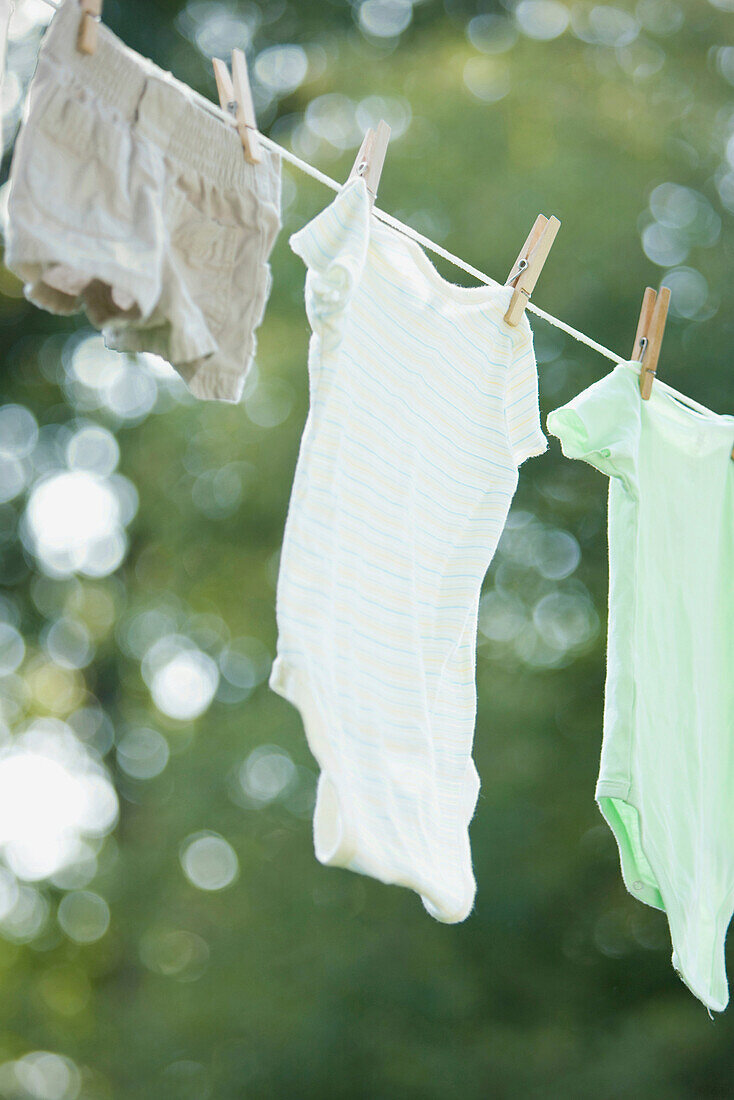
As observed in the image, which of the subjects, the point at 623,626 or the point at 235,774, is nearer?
the point at 623,626

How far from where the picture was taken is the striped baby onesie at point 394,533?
3.51ft

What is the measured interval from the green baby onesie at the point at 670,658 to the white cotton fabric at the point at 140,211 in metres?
0.48

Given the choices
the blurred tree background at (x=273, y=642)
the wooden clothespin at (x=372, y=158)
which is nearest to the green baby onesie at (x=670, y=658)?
the wooden clothespin at (x=372, y=158)

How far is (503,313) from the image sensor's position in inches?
55.9

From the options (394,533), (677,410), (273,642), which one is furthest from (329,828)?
(273,642)

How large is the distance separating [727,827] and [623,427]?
1.75ft

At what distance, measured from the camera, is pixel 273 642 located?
14.7 feet

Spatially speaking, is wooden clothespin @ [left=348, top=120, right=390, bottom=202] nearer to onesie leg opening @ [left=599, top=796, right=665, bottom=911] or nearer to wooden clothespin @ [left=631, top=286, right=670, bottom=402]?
wooden clothespin @ [left=631, top=286, right=670, bottom=402]

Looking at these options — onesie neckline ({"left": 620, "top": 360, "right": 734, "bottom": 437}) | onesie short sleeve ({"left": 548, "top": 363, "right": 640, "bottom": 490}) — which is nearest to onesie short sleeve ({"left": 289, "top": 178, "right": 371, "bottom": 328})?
onesie short sleeve ({"left": 548, "top": 363, "right": 640, "bottom": 490})

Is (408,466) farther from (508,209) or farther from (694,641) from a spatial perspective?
(508,209)

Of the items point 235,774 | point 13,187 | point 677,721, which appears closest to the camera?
point 13,187

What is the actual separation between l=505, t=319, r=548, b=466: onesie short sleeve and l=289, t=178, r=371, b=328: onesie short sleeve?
281mm

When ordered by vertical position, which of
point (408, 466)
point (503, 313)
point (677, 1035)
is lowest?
point (677, 1035)

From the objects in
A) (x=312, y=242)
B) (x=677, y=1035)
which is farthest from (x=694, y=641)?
(x=677, y=1035)
